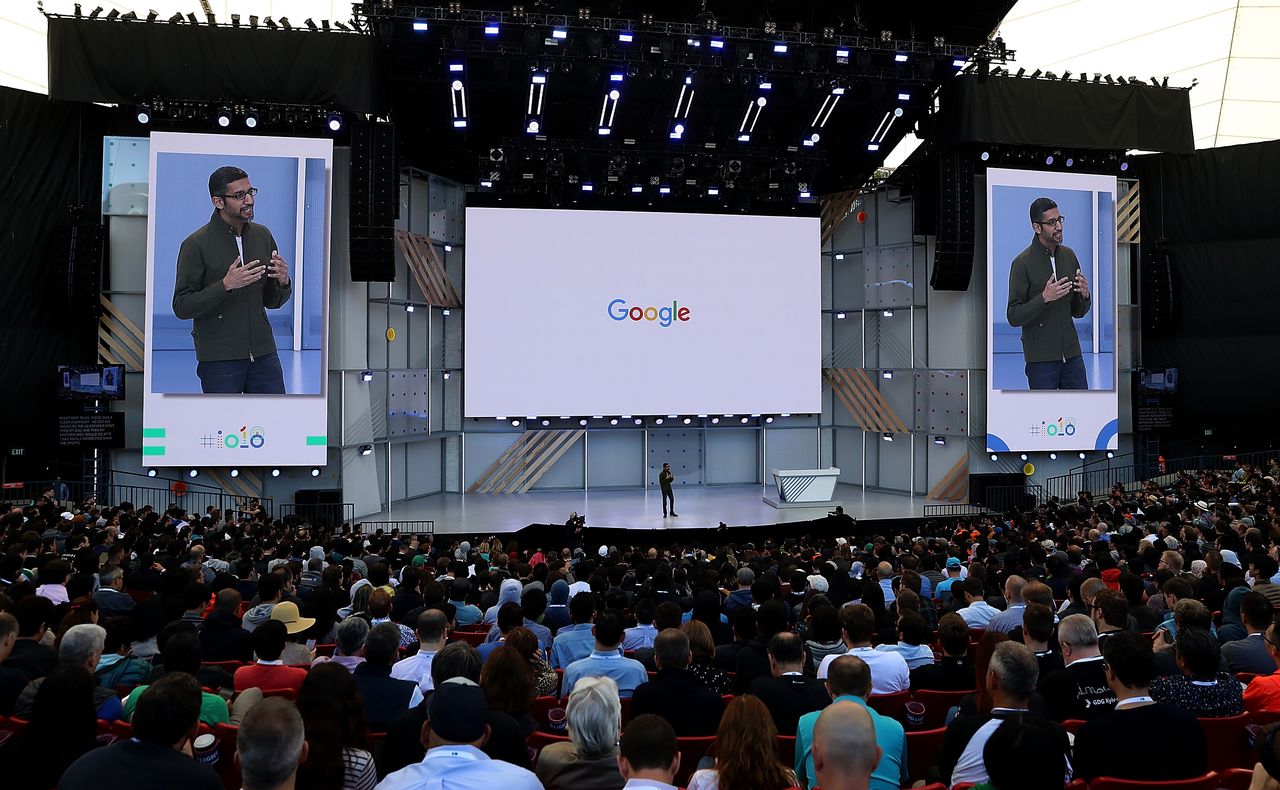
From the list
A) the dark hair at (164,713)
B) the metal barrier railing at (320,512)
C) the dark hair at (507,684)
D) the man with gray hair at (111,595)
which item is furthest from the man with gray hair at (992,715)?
the metal barrier railing at (320,512)

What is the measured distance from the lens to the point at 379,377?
2278 cm

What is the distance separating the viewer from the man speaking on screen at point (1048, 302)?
2403cm

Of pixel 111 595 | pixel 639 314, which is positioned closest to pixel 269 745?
pixel 111 595

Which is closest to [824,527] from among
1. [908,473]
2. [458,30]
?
[908,473]

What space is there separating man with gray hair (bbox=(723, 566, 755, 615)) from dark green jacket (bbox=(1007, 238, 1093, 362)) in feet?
57.2

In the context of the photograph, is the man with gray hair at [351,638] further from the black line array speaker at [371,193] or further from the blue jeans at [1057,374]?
the blue jeans at [1057,374]

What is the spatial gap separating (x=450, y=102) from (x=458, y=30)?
2.72 meters

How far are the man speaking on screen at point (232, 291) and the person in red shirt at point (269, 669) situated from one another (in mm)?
15768

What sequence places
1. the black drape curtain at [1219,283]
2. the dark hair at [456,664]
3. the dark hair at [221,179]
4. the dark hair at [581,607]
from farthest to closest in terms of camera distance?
the black drape curtain at [1219,283], the dark hair at [221,179], the dark hair at [581,607], the dark hair at [456,664]

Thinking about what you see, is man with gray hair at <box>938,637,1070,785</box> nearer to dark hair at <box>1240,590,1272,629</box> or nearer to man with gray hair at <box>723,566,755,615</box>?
dark hair at <box>1240,590,1272,629</box>

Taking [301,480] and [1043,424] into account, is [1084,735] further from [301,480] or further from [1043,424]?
[1043,424]

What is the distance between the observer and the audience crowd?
347 centimetres

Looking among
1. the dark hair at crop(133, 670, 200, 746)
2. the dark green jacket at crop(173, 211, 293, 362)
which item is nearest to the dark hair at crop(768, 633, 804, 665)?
the dark hair at crop(133, 670, 200, 746)

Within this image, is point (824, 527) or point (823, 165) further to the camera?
point (823, 165)
